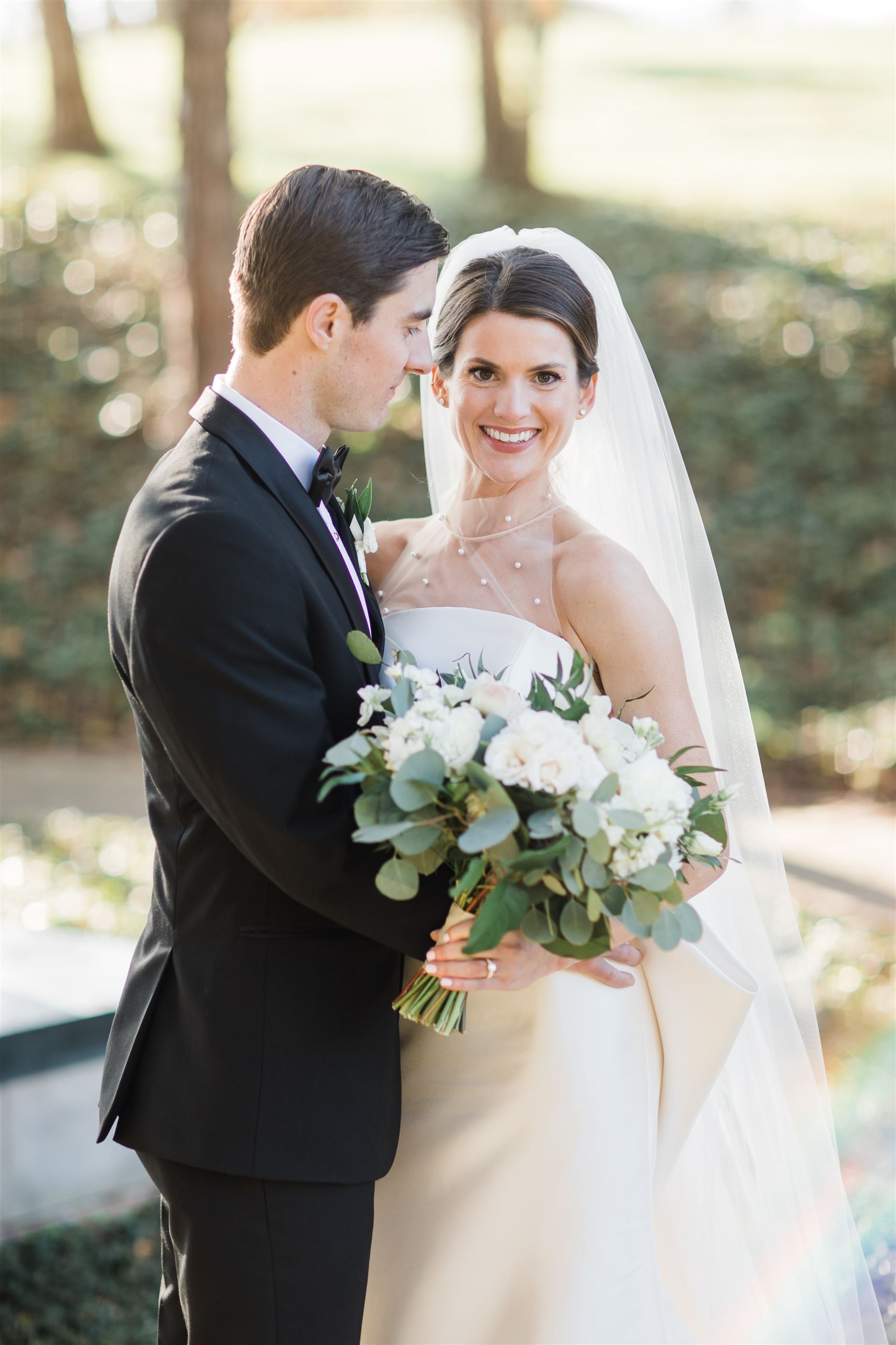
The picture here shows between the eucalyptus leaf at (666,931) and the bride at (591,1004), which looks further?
the bride at (591,1004)

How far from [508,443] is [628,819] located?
1.19 meters

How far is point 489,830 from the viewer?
5.96 feet

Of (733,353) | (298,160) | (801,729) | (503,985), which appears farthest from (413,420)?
(503,985)

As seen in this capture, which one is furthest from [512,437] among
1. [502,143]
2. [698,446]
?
[502,143]

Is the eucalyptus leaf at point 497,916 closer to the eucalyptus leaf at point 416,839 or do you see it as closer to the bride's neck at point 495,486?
the eucalyptus leaf at point 416,839

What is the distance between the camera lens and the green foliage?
3461 millimetres

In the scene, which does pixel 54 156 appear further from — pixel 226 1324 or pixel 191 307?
pixel 226 1324

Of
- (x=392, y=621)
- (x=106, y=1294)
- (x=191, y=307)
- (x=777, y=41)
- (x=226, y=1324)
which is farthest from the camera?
(x=777, y=41)

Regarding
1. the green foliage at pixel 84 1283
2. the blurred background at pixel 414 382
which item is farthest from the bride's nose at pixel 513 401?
the green foliage at pixel 84 1283

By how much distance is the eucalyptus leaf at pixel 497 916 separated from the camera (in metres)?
1.88

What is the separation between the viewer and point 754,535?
11.4 m

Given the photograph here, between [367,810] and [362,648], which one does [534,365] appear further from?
[367,810]

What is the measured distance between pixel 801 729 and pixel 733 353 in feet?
14.0

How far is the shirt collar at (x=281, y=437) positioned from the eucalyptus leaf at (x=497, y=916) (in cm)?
81
